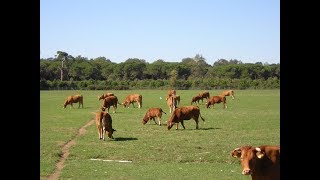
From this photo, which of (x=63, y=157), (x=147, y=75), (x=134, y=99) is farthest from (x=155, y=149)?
(x=147, y=75)

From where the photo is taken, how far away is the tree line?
78.4 m

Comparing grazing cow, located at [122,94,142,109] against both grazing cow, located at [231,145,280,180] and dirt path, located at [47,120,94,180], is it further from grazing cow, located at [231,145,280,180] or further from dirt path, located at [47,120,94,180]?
grazing cow, located at [231,145,280,180]

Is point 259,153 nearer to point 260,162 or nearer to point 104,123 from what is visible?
point 260,162

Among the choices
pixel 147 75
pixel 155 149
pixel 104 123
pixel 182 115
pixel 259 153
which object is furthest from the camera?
pixel 147 75

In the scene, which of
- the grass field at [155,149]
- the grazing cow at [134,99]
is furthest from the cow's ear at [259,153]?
the grazing cow at [134,99]

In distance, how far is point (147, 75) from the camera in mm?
105000

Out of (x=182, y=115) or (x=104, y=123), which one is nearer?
(x=104, y=123)

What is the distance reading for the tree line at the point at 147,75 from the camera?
78.4 m

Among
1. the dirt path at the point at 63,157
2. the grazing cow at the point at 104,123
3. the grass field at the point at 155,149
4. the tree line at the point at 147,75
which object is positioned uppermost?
the tree line at the point at 147,75

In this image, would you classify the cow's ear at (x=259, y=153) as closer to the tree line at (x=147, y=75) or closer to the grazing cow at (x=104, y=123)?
the grazing cow at (x=104, y=123)
